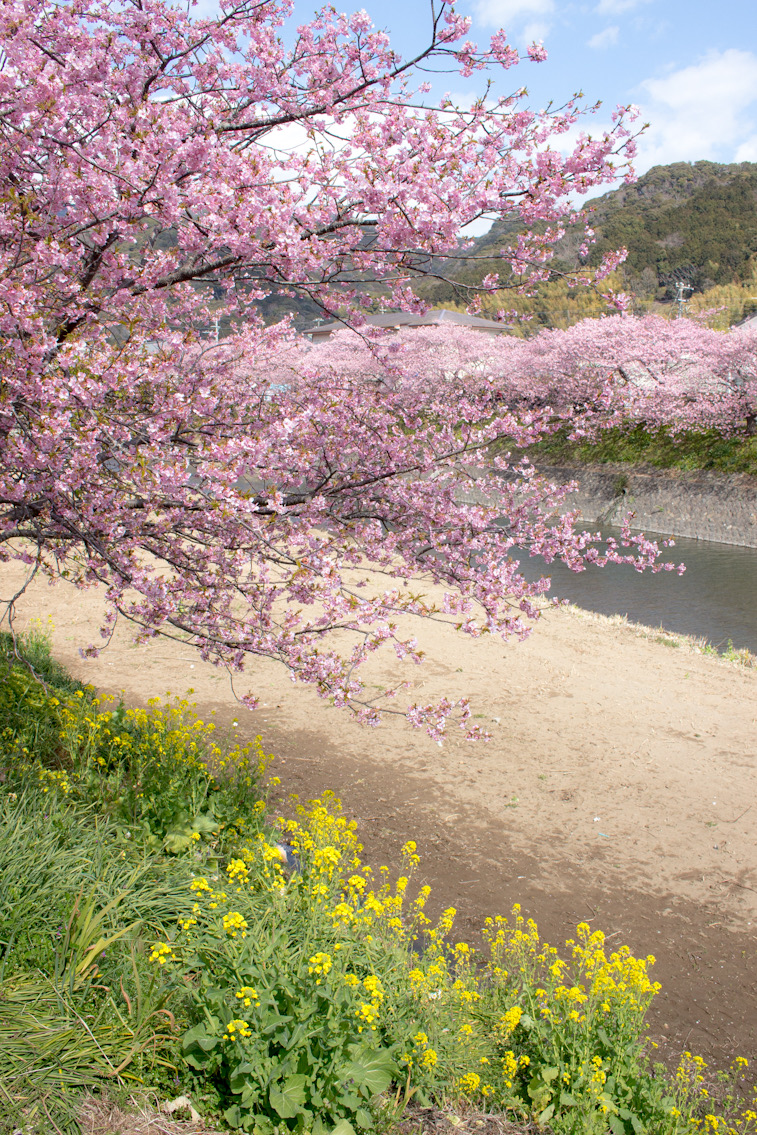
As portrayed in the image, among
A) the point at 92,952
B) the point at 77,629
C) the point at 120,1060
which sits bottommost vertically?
the point at 77,629

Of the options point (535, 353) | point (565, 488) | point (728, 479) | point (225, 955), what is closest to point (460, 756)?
point (565, 488)

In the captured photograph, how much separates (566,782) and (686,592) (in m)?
12.9

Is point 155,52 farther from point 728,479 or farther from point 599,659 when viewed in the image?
point 728,479

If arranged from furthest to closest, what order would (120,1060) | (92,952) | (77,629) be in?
(77,629) → (92,952) → (120,1060)

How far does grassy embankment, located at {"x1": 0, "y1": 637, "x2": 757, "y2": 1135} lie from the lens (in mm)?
2340

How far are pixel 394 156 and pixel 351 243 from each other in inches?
19.3

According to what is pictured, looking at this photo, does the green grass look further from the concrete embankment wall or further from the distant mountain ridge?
the distant mountain ridge

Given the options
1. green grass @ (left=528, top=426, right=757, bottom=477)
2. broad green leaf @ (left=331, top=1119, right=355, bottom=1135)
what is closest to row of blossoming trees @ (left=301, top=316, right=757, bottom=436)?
green grass @ (left=528, top=426, right=757, bottom=477)

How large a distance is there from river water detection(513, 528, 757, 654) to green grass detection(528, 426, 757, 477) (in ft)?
13.0

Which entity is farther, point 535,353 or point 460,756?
point 535,353

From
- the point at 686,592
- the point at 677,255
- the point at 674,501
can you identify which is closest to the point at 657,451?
the point at 674,501

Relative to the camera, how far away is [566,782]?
256 inches

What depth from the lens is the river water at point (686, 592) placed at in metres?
15.4

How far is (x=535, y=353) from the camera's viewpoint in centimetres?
3566
